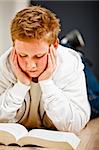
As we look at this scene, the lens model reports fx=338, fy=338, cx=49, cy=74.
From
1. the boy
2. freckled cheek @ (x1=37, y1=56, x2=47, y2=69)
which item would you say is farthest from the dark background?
freckled cheek @ (x1=37, y1=56, x2=47, y2=69)

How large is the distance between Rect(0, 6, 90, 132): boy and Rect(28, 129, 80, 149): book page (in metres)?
0.05

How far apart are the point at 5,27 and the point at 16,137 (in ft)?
5.19

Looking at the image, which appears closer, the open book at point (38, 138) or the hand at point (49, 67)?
the open book at point (38, 138)

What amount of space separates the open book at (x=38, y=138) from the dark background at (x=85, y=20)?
1.69m

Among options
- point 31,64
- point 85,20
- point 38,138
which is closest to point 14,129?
point 38,138

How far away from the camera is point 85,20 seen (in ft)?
8.98

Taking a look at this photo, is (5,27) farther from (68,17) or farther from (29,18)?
(29,18)

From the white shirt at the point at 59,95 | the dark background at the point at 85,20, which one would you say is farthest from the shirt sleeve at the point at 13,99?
the dark background at the point at 85,20

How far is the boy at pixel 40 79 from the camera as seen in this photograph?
1086 mm

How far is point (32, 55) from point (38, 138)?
26cm

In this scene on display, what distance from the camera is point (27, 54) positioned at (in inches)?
42.6

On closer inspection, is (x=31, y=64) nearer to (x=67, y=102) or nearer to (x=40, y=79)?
(x=40, y=79)

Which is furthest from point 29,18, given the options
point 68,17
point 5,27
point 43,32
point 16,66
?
point 68,17

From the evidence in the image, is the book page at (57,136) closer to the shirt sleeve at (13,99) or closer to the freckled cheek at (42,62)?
the shirt sleeve at (13,99)
